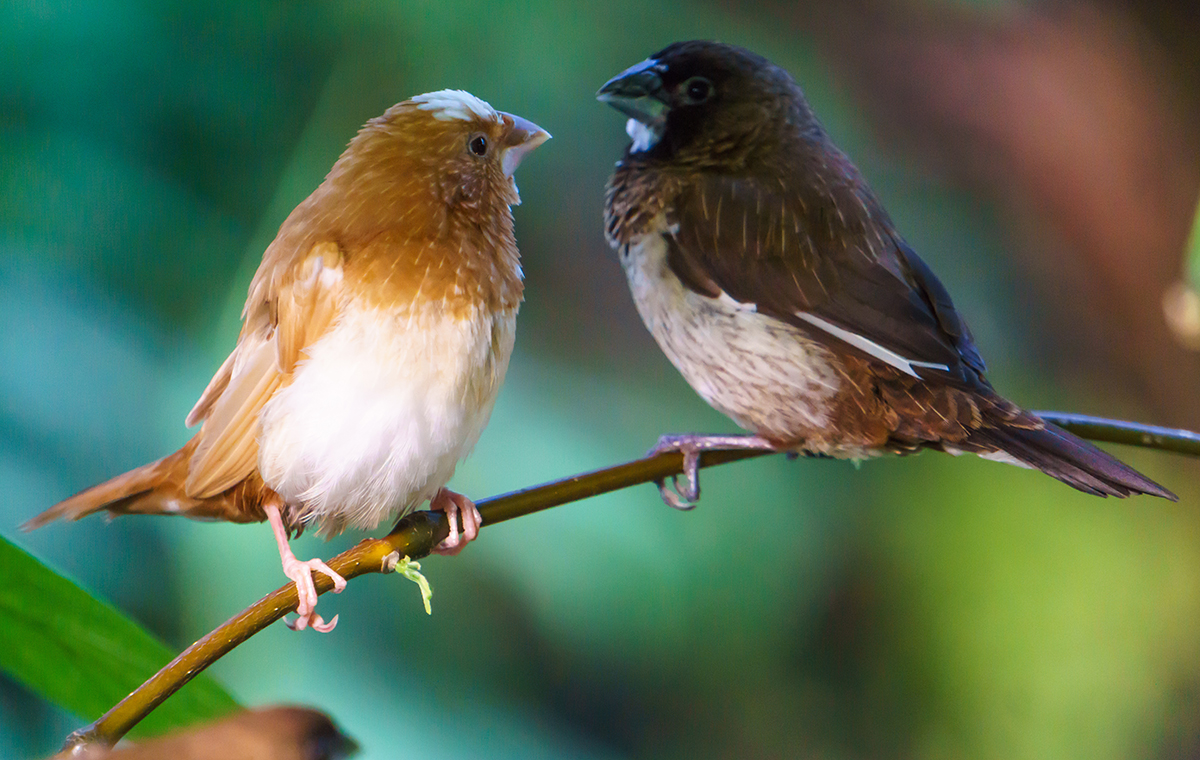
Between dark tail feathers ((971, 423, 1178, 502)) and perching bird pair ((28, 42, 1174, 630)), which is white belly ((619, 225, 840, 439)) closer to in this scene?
perching bird pair ((28, 42, 1174, 630))

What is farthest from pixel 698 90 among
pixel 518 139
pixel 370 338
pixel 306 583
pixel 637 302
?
pixel 306 583

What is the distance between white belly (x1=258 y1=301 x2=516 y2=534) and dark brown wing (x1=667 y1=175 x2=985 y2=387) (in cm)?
30

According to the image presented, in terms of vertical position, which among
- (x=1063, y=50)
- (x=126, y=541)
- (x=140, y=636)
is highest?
(x=1063, y=50)

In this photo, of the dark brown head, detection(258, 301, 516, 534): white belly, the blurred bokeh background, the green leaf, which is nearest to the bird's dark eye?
the dark brown head

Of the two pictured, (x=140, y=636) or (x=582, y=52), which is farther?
(x=582, y=52)

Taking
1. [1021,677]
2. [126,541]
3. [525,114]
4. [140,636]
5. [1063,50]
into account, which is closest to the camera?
[140,636]

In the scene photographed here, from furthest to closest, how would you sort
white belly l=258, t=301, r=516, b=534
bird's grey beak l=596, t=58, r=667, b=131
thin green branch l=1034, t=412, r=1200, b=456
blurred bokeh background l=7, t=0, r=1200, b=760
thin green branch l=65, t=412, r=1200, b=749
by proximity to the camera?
blurred bokeh background l=7, t=0, r=1200, b=760 < bird's grey beak l=596, t=58, r=667, b=131 < thin green branch l=1034, t=412, r=1200, b=456 < white belly l=258, t=301, r=516, b=534 < thin green branch l=65, t=412, r=1200, b=749

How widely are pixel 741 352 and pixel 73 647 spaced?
0.63 metres

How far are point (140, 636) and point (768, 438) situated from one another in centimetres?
62

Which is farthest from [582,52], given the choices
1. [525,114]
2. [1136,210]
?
[1136,210]

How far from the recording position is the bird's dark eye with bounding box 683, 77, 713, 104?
1.03m

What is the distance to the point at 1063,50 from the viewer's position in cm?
199

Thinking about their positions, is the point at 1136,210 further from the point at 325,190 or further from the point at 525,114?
the point at 325,190

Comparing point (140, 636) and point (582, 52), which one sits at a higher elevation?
point (582, 52)
